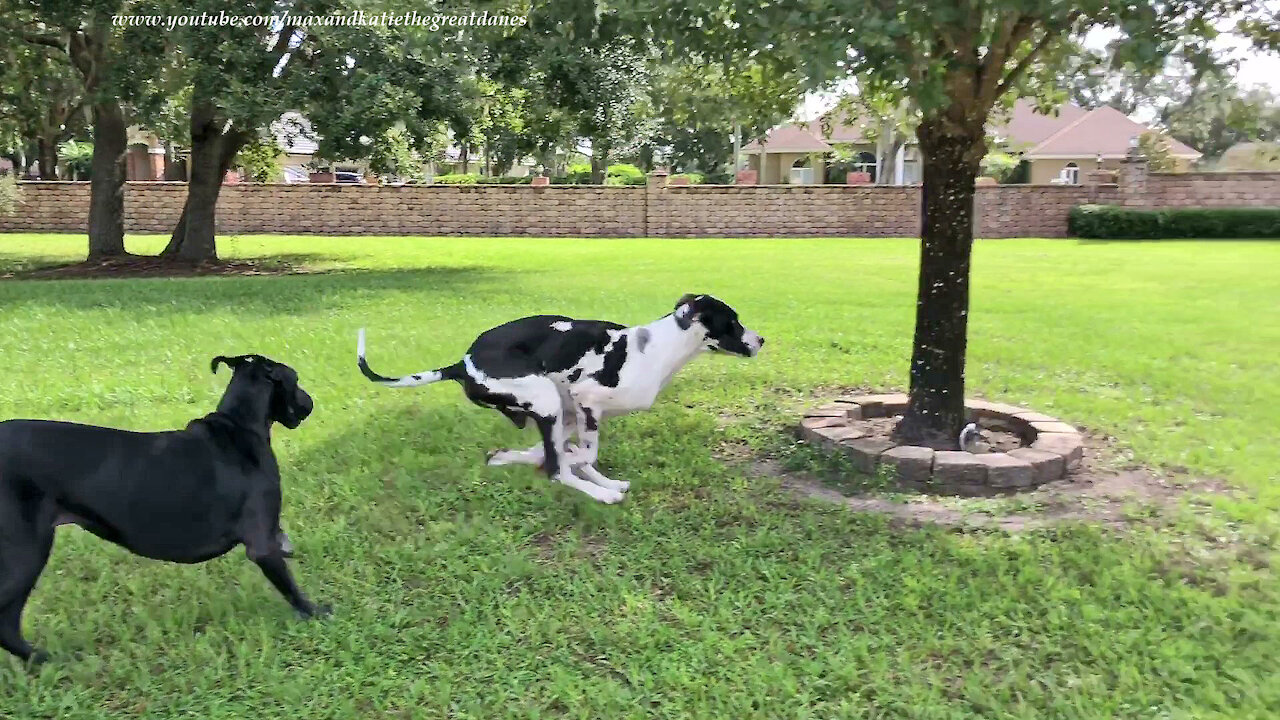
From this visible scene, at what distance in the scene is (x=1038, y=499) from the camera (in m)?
4.46

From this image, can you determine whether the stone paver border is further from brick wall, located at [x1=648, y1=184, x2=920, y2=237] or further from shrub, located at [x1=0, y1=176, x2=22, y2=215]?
shrub, located at [x1=0, y1=176, x2=22, y2=215]

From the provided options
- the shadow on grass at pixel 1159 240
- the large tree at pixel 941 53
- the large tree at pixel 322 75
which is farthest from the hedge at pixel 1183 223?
the large tree at pixel 941 53

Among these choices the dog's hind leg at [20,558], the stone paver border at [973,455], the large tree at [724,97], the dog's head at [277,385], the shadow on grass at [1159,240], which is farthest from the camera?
the shadow on grass at [1159,240]

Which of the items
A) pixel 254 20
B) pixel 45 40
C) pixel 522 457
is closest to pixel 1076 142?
pixel 254 20

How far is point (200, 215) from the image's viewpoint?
15.7 metres

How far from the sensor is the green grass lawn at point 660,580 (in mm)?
2871

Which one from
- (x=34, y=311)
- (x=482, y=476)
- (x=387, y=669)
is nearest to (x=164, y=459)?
(x=387, y=669)

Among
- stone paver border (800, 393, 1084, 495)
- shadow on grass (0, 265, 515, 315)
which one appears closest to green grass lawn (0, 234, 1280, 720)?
stone paver border (800, 393, 1084, 495)

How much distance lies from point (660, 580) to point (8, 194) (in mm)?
22601

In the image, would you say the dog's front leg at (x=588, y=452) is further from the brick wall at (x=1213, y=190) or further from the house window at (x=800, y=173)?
the house window at (x=800, y=173)

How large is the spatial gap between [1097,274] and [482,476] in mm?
12658

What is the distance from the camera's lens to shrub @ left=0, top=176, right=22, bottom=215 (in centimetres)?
2069

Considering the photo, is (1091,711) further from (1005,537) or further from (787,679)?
(1005,537)

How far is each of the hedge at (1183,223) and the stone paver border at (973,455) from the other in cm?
1942
